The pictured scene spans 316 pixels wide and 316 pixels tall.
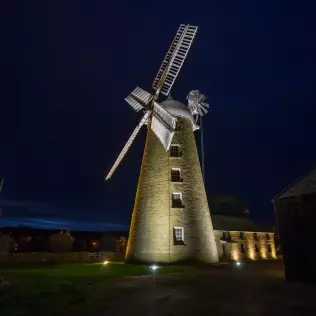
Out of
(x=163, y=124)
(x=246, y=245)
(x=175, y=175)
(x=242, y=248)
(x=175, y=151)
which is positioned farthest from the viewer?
(x=246, y=245)

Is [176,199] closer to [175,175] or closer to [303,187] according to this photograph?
[175,175]

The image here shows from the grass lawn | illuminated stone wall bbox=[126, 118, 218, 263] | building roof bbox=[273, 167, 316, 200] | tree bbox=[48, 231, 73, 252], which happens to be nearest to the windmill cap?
illuminated stone wall bbox=[126, 118, 218, 263]

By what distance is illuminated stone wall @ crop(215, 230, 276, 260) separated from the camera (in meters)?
34.4

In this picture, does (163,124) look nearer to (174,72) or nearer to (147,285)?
(174,72)

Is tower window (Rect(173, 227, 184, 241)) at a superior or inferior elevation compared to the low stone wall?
superior

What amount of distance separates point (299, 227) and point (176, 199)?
9.98m

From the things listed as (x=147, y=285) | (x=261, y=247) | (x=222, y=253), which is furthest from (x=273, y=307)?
(x=261, y=247)

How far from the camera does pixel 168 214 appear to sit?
2128 centimetres

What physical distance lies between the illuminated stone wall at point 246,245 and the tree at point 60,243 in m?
23.3

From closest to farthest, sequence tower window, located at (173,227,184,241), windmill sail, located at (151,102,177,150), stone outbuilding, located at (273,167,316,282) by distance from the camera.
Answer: stone outbuilding, located at (273,167,316,282) → windmill sail, located at (151,102,177,150) → tower window, located at (173,227,184,241)

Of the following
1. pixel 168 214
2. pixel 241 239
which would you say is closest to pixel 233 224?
A: pixel 241 239

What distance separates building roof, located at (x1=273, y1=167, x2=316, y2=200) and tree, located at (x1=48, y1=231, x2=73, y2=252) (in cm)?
3698

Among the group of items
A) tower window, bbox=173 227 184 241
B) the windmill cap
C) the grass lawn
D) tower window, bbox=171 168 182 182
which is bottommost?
the grass lawn

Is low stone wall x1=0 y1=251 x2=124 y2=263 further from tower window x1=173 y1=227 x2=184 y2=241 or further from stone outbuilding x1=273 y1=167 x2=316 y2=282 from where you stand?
stone outbuilding x1=273 y1=167 x2=316 y2=282
